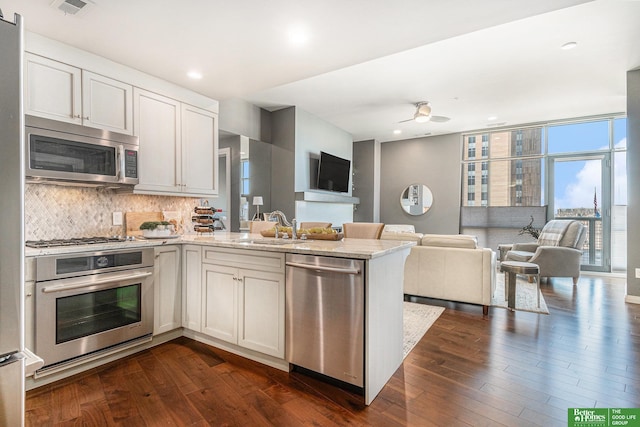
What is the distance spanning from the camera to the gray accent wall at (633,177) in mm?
4191

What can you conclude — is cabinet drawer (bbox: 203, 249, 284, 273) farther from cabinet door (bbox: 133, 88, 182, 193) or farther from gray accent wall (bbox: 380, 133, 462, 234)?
gray accent wall (bbox: 380, 133, 462, 234)

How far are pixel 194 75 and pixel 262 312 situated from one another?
241cm

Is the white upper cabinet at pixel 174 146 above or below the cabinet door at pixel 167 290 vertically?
above

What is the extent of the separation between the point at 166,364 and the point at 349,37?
2921 millimetres

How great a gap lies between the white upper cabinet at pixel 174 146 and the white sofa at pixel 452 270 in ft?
8.08

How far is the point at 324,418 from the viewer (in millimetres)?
1790

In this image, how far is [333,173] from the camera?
6.60 metres

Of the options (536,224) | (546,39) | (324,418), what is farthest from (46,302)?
(536,224)

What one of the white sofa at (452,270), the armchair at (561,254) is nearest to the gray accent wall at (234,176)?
the white sofa at (452,270)

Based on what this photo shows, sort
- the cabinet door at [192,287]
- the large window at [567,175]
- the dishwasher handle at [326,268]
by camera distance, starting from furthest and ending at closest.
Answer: the large window at [567,175], the cabinet door at [192,287], the dishwasher handle at [326,268]

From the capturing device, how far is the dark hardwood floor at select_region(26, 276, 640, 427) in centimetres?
180

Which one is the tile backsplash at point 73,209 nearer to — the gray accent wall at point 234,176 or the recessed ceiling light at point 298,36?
the gray accent wall at point 234,176

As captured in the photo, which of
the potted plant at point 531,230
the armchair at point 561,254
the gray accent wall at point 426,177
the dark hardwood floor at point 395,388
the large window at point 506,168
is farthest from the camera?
the gray accent wall at point 426,177

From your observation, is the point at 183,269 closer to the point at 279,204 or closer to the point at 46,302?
the point at 46,302
